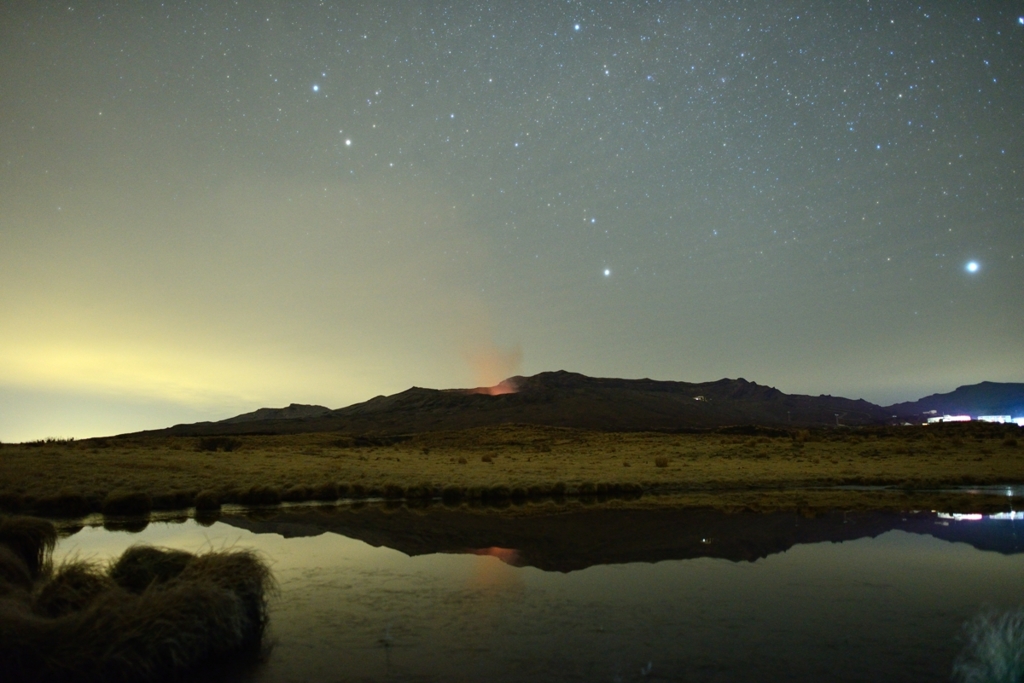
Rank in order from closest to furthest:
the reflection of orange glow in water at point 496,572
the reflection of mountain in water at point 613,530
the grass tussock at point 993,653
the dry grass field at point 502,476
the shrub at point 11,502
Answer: the grass tussock at point 993,653 → the reflection of orange glow in water at point 496,572 → the reflection of mountain in water at point 613,530 → the shrub at point 11,502 → the dry grass field at point 502,476

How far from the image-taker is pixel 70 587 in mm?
9055

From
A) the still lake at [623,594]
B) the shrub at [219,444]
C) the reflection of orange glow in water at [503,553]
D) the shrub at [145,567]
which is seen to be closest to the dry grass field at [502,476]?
the still lake at [623,594]

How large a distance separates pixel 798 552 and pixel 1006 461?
1344 inches

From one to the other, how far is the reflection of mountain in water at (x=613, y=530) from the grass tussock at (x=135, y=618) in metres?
6.65

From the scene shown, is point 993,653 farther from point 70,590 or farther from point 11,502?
point 11,502

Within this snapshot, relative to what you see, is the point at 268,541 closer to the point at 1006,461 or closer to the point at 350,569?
the point at 350,569

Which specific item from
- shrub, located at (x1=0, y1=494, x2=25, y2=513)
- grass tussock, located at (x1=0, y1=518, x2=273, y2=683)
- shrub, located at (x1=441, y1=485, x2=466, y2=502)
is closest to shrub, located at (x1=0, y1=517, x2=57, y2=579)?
grass tussock, located at (x1=0, y1=518, x2=273, y2=683)

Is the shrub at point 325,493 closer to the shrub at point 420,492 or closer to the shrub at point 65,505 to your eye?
the shrub at point 420,492

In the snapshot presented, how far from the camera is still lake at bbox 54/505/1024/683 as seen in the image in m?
8.03

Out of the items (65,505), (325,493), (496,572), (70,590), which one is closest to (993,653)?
(496,572)

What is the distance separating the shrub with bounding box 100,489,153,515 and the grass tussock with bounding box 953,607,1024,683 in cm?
2452

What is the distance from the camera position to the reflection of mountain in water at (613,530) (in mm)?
15539

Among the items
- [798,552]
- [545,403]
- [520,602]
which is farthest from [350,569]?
[545,403]

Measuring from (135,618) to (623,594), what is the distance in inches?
301
